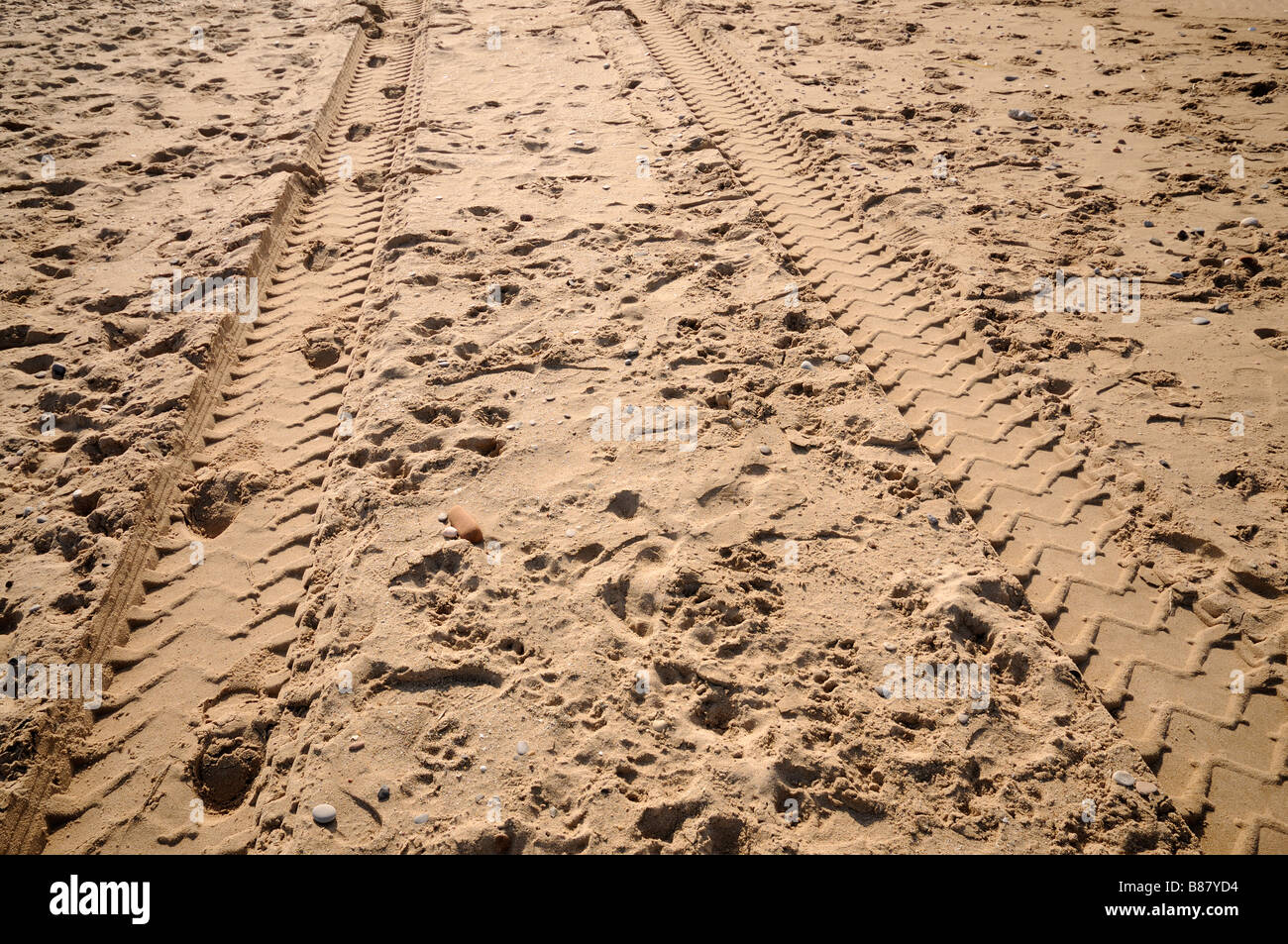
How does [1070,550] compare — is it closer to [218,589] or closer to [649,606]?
[649,606]

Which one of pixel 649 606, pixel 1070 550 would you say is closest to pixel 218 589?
pixel 649 606

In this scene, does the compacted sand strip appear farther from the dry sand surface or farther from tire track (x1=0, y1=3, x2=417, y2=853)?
tire track (x1=0, y1=3, x2=417, y2=853)

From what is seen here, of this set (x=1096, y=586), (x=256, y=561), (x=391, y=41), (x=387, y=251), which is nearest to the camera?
(x=1096, y=586)

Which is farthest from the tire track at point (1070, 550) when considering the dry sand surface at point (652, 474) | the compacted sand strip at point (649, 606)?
the compacted sand strip at point (649, 606)

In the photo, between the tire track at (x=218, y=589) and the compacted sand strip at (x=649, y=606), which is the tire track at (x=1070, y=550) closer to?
the compacted sand strip at (x=649, y=606)
